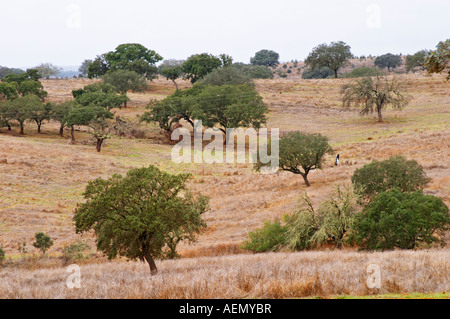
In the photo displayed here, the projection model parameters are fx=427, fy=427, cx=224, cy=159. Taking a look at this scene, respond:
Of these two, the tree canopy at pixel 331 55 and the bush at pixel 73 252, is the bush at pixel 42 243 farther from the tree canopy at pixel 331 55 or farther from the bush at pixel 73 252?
the tree canopy at pixel 331 55

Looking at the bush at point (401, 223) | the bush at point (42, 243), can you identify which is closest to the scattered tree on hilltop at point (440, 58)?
the bush at point (401, 223)

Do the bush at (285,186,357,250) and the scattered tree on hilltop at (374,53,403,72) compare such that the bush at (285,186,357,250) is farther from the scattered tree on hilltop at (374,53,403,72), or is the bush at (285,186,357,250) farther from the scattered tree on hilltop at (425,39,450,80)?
the scattered tree on hilltop at (374,53,403,72)

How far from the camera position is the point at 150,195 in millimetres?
16656

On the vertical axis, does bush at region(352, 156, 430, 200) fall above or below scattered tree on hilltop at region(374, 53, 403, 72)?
below

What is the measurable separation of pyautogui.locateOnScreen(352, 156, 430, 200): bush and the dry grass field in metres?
2.30

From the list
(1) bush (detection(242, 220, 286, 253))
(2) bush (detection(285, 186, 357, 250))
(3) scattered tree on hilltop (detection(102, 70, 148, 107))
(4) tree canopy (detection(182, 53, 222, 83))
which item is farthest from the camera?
(4) tree canopy (detection(182, 53, 222, 83))

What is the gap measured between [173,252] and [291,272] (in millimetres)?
10793

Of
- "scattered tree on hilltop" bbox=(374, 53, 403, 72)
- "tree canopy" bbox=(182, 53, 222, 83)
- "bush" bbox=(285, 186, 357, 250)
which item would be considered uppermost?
"scattered tree on hilltop" bbox=(374, 53, 403, 72)

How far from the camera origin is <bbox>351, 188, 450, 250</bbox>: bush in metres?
19.8

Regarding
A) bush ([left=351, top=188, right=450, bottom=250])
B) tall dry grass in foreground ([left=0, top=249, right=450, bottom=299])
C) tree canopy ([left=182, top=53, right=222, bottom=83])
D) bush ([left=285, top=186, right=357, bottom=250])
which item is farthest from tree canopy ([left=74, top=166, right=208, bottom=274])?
tree canopy ([left=182, top=53, right=222, bottom=83])

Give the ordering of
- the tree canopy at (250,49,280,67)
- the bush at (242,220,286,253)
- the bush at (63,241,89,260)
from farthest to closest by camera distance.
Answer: the tree canopy at (250,49,280,67)
the bush at (242,220,286,253)
the bush at (63,241,89,260)

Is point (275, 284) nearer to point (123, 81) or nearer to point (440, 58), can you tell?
point (440, 58)

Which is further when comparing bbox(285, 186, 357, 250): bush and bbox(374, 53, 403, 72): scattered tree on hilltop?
bbox(374, 53, 403, 72): scattered tree on hilltop

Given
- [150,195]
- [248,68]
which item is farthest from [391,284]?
[248,68]
